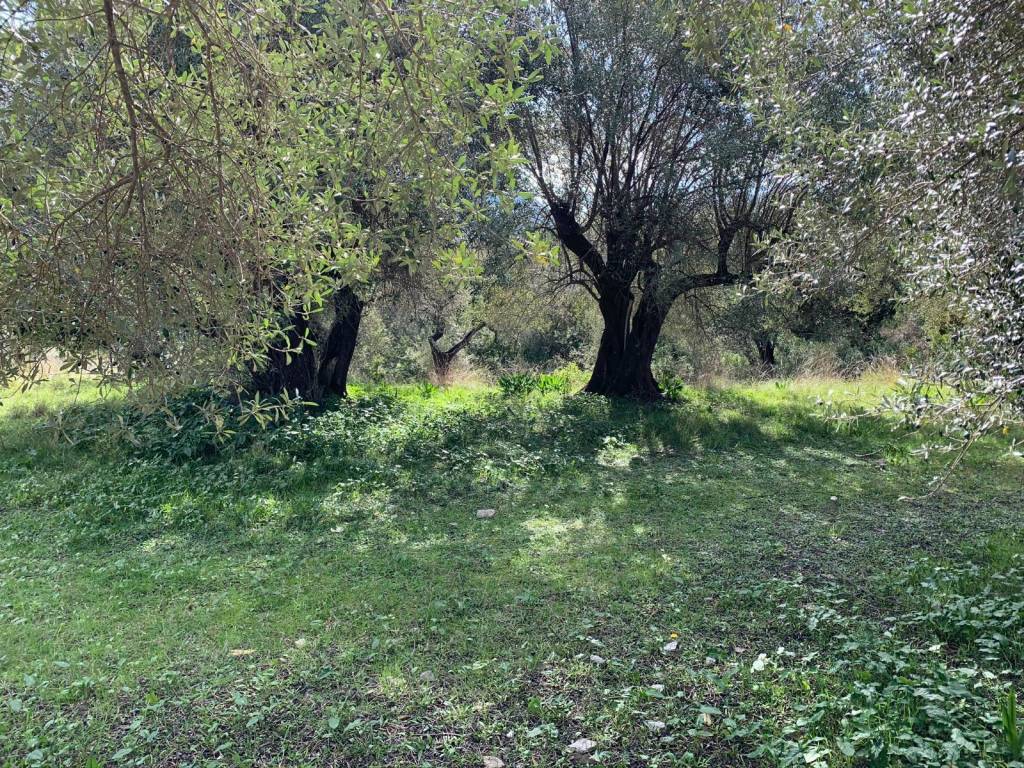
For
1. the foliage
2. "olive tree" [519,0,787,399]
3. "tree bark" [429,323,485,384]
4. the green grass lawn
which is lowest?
the green grass lawn

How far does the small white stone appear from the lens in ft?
10.2

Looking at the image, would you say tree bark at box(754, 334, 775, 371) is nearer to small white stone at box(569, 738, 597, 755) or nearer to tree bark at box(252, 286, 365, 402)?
tree bark at box(252, 286, 365, 402)

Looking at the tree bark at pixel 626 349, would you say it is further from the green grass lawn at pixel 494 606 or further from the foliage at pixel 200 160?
the foliage at pixel 200 160

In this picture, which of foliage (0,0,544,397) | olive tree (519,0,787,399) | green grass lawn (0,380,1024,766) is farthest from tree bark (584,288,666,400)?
foliage (0,0,544,397)

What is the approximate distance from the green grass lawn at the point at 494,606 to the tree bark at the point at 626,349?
4.23 meters

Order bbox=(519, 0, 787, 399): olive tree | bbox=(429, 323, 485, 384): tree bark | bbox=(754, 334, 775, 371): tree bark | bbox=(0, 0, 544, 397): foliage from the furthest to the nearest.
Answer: bbox=(429, 323, 485, 384): tree bark < bbox=(754, 334, 775, 371): tree bark < bbox=(519, 0, 787, 399): olive tree < bbox=(0, 0, 544, 397): foliage

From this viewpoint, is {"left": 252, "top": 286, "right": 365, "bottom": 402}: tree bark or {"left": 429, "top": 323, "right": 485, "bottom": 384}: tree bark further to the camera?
{"left": 429, "top": 323, "right": 485, "bottom": 384}: tree bark

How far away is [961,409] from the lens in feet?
12.5

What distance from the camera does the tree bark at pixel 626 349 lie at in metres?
13.4

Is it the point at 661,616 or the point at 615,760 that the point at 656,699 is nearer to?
the point at 615,760

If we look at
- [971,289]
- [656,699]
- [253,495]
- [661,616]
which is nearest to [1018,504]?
[971,289]

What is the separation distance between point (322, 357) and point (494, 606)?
8241mm

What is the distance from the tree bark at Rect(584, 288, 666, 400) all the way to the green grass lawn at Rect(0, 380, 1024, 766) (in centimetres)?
423

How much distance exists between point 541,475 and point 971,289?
5410 millimetres
